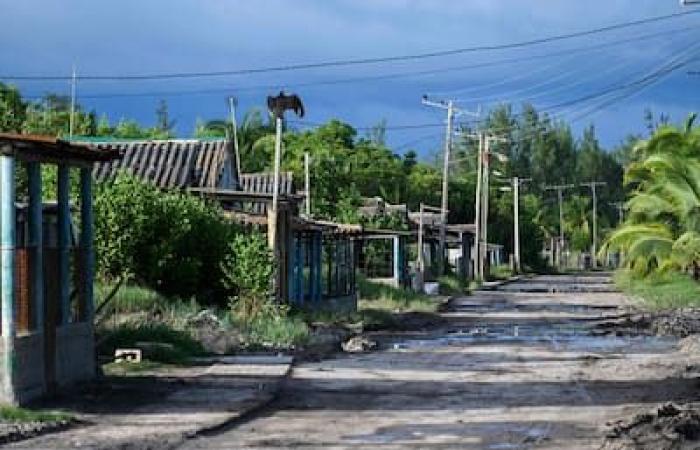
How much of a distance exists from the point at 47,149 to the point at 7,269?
63.3 inches

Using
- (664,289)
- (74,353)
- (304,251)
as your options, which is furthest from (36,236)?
(664,289)

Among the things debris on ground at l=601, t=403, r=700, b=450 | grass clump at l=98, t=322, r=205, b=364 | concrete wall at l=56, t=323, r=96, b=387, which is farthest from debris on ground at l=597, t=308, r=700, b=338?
concrete wall at l=56, t=323, r=96, b=387

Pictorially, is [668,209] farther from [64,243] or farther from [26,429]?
[26,429]

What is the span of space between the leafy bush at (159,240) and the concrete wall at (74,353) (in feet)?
32.3

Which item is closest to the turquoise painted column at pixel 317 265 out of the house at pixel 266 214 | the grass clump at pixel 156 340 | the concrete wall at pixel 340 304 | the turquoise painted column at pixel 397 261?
the house at pixel 266 214

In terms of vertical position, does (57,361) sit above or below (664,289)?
below

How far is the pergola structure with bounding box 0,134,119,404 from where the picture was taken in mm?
13859

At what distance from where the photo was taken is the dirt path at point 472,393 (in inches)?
487

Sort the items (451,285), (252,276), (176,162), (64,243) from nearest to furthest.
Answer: (64,243)
(252,276)
(176,162)
(451,285)

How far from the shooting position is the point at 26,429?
40.5 ft

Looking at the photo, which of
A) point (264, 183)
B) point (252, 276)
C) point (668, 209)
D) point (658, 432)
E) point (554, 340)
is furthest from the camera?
point (264, 183)

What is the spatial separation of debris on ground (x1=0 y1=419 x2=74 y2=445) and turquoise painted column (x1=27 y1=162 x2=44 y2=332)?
6.58ft

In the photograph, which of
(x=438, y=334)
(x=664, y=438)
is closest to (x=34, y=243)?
(x=664, y=438)

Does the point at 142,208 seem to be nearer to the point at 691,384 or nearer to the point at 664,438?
the point at 691,384
